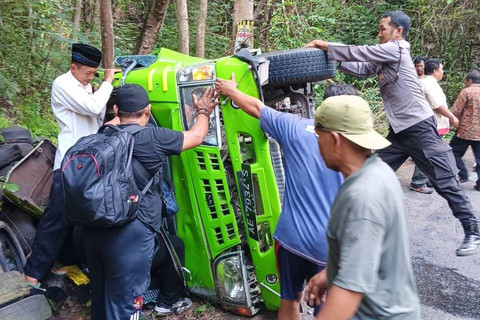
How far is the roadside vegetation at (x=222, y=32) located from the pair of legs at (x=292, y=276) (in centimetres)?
388

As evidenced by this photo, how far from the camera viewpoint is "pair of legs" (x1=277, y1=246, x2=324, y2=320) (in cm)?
270

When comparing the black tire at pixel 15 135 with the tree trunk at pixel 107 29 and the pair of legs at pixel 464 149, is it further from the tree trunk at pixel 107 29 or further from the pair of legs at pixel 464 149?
the pair of legs at pixel 464 149

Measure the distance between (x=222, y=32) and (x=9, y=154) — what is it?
918 centimetres

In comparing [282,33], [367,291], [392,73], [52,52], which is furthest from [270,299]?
[282,33]

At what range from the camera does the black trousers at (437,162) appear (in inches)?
151

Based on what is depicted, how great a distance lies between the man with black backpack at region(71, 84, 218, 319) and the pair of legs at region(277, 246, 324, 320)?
0.82 meters

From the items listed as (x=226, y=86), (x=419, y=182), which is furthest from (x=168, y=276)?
(x=419, y=182)

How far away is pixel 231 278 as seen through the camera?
3.30m

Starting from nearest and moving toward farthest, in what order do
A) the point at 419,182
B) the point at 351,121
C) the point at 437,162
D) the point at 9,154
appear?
1. the point at 351,121
2. the point at 9,154
3. the point at 437,162
4. the point at 419,182

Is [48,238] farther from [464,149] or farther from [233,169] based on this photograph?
[464,149]

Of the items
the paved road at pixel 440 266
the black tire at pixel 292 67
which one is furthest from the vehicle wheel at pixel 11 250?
the black tire at pixel 292 67

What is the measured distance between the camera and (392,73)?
12.8ft

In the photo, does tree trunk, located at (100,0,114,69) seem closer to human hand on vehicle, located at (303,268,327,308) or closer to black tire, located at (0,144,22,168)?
black tire, located at (0,144,22,168)

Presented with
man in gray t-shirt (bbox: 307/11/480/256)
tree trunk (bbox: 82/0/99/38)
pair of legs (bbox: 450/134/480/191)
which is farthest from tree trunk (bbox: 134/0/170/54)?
pair of legs (bbox: 450/134/480/191)
